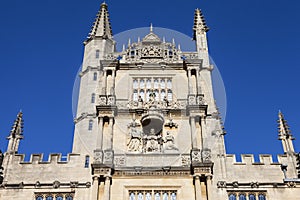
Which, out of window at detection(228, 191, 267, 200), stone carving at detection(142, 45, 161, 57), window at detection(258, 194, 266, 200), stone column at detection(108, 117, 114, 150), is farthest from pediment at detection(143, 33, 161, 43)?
window at detection(258, 194, 266, 200)

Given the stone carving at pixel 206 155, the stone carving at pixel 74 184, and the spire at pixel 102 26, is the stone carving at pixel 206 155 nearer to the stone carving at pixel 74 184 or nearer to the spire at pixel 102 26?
the stone carving at pixel 74 184

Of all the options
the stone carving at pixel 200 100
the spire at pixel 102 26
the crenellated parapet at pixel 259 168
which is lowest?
the crenellated parapet at pixel 259 168

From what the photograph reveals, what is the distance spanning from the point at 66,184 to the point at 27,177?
66.9 inches

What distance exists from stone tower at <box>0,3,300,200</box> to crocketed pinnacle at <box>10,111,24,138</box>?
0.05 m

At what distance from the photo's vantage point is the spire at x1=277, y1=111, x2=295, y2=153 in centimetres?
1984

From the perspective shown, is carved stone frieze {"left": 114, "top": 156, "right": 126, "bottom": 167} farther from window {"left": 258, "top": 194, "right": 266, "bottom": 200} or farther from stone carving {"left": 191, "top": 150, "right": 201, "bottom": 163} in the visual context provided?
window {"left": 258, "top": 194, "right": 266, "bottom": 200}

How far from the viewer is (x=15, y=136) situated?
20094 mm

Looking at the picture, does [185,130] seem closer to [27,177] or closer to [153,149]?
[153,149]

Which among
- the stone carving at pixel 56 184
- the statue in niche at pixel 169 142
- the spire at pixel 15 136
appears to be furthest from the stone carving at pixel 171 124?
the spire at pixel 15 136

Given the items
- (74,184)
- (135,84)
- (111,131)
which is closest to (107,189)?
(74,184)

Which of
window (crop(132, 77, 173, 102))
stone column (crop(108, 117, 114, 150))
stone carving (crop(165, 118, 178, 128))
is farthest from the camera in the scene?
window (crop(132, 77, 173, 102))

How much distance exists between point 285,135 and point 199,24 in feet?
29.4

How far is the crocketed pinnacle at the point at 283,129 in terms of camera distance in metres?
20.3

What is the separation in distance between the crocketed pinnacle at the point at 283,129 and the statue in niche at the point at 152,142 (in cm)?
538
